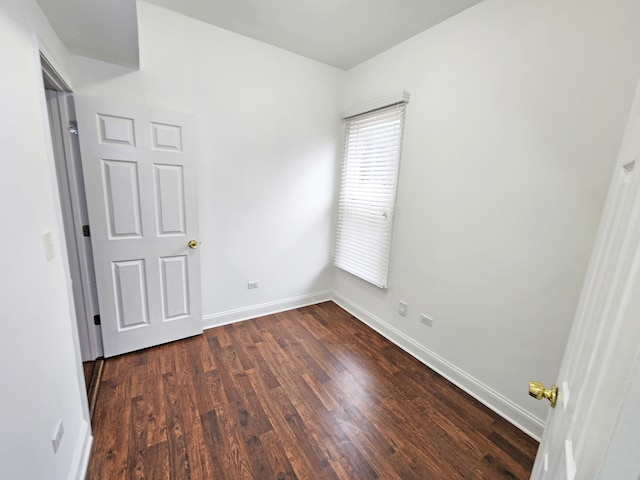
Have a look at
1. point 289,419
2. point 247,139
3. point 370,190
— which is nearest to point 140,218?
point 247,139

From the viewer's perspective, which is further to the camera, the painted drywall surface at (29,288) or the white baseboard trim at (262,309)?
the white baseboard trim at (262,309)

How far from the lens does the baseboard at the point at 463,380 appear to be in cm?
171

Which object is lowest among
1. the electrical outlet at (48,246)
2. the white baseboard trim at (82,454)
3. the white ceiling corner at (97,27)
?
the white baseboard trim at (82,454)

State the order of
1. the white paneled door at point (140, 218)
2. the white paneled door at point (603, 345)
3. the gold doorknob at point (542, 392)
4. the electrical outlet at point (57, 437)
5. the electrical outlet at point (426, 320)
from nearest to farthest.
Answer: the white paneled door at point (603, 345), the gold doorknob at point (542, 392), the electrical outlet at point (57, 437), the white paneled door at point (140, 218), the electrical outlet at point (426, 320)

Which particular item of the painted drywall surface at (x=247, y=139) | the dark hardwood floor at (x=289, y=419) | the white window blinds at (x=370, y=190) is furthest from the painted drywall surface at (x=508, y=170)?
the painted drywall surface at (x=247, y=139)

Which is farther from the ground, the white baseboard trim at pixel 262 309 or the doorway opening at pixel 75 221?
the doorway opening at pixel 75 221

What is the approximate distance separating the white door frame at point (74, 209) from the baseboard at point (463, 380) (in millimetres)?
2479

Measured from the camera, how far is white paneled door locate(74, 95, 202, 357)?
1.97 m

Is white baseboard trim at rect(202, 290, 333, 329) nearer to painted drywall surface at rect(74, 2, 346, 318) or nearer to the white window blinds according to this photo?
painted drywall surface at rect(74, 2, 346, 318)

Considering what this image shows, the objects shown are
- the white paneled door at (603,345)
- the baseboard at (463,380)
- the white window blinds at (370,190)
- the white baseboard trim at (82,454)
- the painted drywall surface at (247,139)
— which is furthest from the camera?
the white window blinds at (370,190)

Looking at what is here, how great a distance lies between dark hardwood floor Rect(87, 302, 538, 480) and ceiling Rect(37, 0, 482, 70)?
2305 millimetres

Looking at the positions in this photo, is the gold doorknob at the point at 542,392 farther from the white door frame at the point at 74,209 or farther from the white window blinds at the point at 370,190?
the white door frame at the point at 74,209

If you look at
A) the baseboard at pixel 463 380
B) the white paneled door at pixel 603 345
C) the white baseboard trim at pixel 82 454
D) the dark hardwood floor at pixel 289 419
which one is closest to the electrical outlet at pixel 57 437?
the white baseboard trim at pixel 82 454

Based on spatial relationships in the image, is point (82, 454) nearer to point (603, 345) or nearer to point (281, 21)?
point (603, 345)
